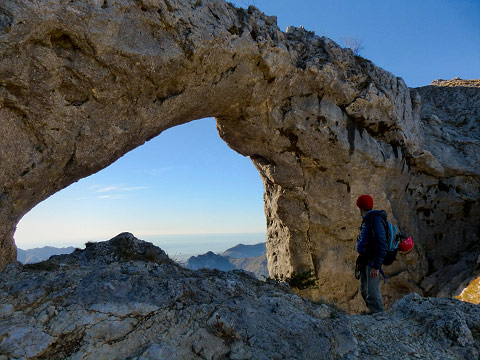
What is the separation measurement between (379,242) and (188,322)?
3490 mm

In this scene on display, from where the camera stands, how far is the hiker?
5602 millimetres

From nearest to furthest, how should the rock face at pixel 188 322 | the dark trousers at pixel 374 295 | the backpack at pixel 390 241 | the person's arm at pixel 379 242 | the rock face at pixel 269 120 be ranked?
the rock face at pixel 188 322, the person's arm at pixel 379 242, the backpack at pixel 390 241, the dark trousers at pixel 374 295, the rock face at pixel 269 120

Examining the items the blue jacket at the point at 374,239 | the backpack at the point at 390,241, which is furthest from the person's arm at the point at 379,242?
the backpack at the point at 390,241

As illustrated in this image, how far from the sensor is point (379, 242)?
18.3ft

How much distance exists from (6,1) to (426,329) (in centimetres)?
828

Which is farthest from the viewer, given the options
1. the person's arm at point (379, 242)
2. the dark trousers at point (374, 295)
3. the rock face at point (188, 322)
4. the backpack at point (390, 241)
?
the dark trousers at point (374, 295)

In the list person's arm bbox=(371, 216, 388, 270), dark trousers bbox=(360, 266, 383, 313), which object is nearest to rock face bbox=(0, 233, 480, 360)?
dark trousers bbox=(360, 266, 383, 313)

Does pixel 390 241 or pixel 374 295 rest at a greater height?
pixel 390 241

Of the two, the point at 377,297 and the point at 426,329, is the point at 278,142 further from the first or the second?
the point at 426,329

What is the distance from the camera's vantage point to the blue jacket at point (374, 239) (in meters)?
5.57

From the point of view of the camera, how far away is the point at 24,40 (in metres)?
5.66

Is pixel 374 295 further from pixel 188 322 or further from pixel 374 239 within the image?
pixel 188 322

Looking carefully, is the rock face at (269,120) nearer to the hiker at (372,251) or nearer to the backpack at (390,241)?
the hiker at (372,251)

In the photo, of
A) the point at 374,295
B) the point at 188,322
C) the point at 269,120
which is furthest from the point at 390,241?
the point at 269,120
